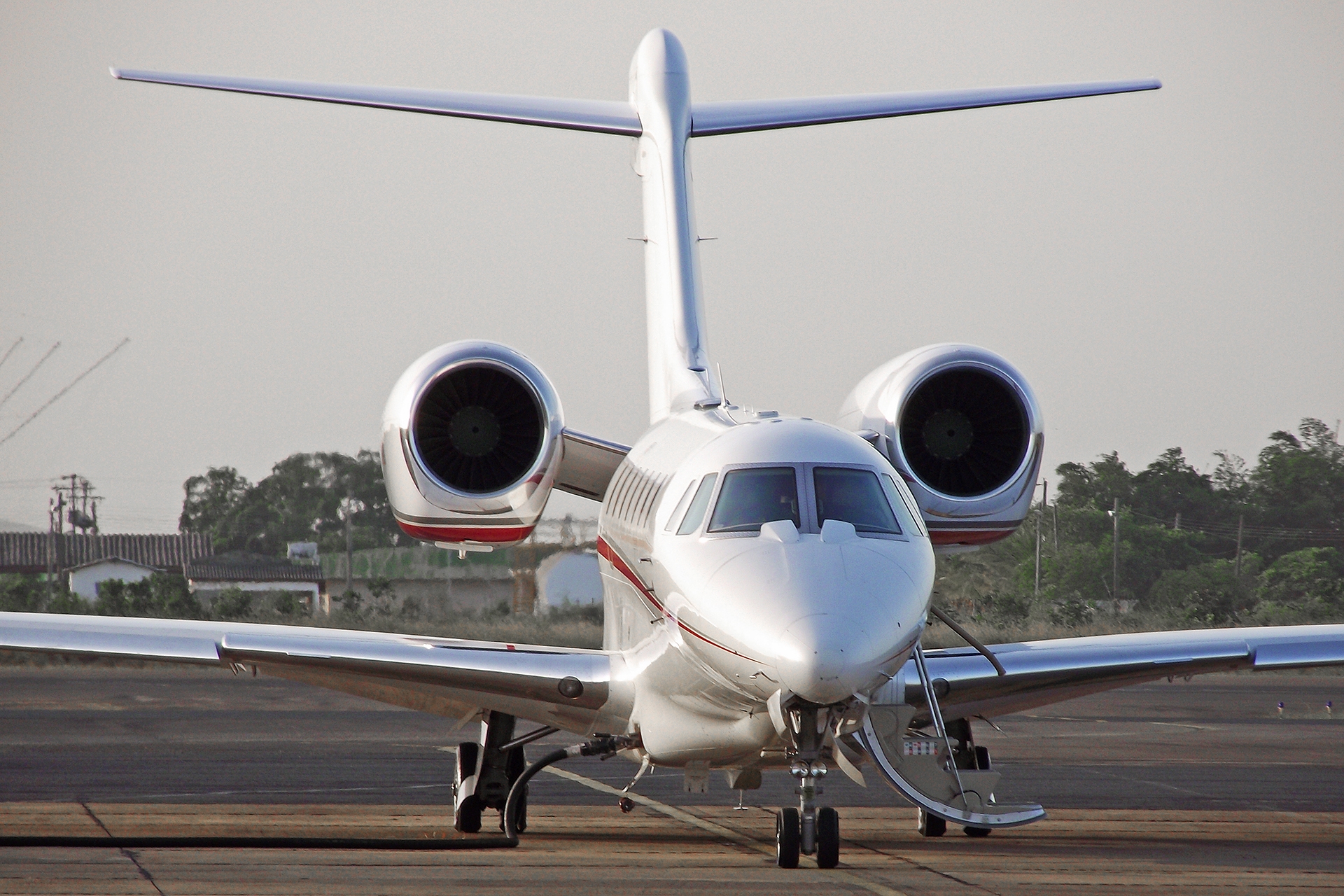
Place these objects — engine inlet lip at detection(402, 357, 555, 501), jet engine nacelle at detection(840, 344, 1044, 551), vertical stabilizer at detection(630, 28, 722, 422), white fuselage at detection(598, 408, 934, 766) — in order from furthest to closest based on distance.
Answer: vertical stabilizer at detection(630, 28, 722, 422) → engine inlet lip at detection(402, 357, 555, 501) → jet engine nacelle at detection(840, 344, 1044, 551) → white fuselage at detection(598, 408, 934, 766)

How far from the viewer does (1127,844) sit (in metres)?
11.0

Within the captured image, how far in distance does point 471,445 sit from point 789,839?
5.43m

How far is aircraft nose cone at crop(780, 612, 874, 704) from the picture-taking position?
25.1ft

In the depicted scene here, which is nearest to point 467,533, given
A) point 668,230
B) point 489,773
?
point 489,773

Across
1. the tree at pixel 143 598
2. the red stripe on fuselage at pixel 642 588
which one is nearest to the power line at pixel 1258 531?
the tree at pixel 143 598

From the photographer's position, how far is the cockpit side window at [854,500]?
883 centimetres

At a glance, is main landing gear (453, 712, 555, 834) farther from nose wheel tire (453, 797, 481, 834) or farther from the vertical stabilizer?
the vertical stabilizer

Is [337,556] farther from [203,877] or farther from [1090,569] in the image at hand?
[203,877]

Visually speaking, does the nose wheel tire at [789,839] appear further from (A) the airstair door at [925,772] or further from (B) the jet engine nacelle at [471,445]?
(B) the jet engine nacelle at [471,445]

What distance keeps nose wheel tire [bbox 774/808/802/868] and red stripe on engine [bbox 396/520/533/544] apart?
466 centimetres

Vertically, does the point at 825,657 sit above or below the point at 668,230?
below

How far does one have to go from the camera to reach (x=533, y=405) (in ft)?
43.0

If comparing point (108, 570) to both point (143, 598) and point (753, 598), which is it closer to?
point (143, 598)

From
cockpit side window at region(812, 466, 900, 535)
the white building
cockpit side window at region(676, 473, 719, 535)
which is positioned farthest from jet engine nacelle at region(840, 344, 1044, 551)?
the white building
